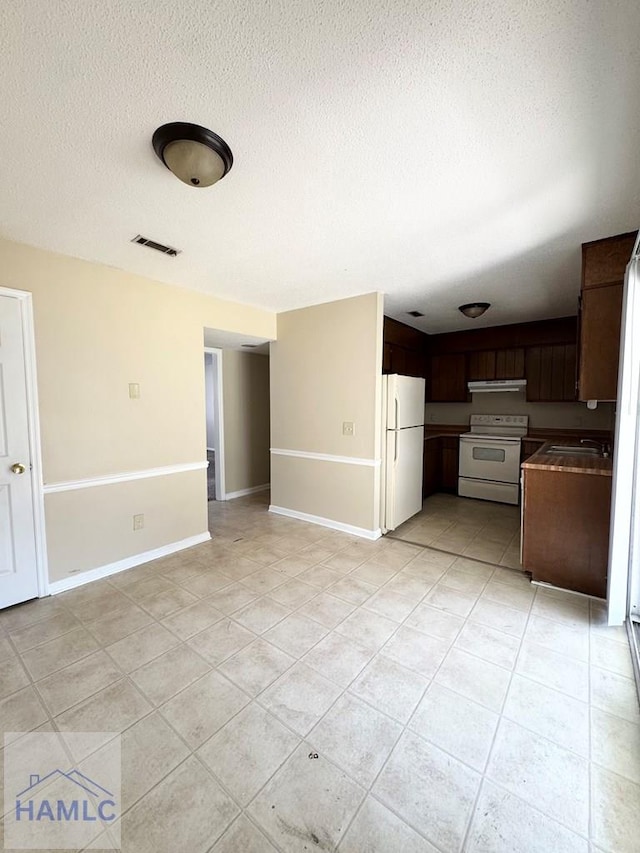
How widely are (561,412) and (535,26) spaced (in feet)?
15.6

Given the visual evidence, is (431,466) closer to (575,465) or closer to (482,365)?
(482,365)

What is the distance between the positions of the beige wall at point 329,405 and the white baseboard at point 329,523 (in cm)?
4

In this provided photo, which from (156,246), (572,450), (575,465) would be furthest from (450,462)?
(156,246)

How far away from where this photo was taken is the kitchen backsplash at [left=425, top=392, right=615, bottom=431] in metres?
4.56

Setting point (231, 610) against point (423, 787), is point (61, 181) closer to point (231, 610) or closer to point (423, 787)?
point (231, 610)

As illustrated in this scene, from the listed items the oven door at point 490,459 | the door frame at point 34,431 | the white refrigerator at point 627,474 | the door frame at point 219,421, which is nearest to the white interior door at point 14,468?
the door frame at point 34,431

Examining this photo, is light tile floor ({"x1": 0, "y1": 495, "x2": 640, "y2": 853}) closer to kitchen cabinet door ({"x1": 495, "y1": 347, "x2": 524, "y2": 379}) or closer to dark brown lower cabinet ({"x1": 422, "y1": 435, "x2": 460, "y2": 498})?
dark brown lower cabinet ({"x1": 422, "y1": 435, "x2": 460, "y2": 498})

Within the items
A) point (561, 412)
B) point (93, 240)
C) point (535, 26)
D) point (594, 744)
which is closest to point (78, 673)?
point (594, 744)

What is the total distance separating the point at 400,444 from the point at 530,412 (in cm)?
263

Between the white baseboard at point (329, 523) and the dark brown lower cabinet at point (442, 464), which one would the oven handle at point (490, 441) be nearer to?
the dark brown lower cabinet at point (442, 464)

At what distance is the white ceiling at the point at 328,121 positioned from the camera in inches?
38.1

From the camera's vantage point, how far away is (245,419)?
5168mm

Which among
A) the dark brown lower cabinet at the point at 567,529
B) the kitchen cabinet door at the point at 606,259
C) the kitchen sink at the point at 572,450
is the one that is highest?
the kitchen cabinet door at the point at 606,259

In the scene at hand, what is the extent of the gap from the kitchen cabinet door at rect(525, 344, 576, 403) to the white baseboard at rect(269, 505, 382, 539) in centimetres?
295
